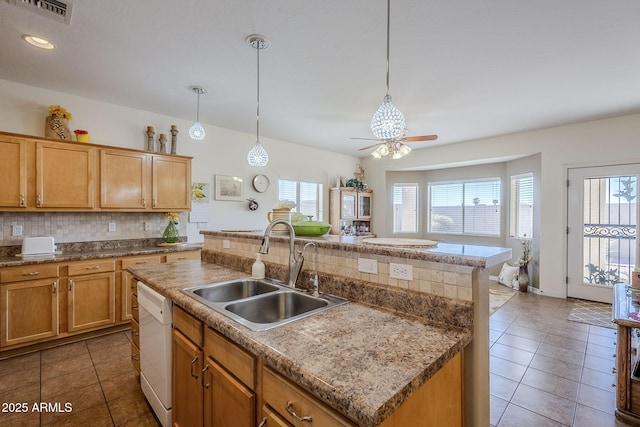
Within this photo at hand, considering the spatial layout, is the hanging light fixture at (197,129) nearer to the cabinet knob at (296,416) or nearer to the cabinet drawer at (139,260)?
the cabinet drawer at (139,260)

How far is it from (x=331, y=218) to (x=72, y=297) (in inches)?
178

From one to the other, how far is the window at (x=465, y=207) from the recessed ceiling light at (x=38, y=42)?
6.70 m

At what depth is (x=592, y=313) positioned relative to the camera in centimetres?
388

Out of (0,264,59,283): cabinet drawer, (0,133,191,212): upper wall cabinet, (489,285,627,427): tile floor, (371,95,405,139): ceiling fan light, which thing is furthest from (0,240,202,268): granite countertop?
(489,285,627,427): tile floor

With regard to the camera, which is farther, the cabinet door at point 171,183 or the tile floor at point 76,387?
the cabinet door at point 171,183

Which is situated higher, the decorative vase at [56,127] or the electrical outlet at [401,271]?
the decorative vase at [56,127]

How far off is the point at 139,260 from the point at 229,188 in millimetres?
1767

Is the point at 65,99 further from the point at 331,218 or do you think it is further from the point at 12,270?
the point at 331,218

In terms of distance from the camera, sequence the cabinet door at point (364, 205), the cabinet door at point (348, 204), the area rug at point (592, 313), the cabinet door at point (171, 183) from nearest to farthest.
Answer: the area rug at point (592, 313)
the cabinet door at point (171, 183)
the cabinet door at point (348, 204)
the cabinet door at point (364, 205)

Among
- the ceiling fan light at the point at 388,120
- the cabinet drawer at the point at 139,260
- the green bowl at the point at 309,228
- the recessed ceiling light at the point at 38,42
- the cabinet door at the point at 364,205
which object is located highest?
the recessed ceiling light at the point at 38,42

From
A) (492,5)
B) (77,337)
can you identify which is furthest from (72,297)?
(492,5)

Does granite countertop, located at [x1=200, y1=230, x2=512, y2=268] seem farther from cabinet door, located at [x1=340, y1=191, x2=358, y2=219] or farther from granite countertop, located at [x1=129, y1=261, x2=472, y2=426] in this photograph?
cabinet door, located at [x1=340, y1=191, x2=358, y2=219]

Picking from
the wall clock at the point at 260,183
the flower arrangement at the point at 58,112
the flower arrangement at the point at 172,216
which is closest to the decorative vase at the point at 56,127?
the flower arrangement at the point at 58,112

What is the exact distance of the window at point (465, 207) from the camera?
6.00 metres
